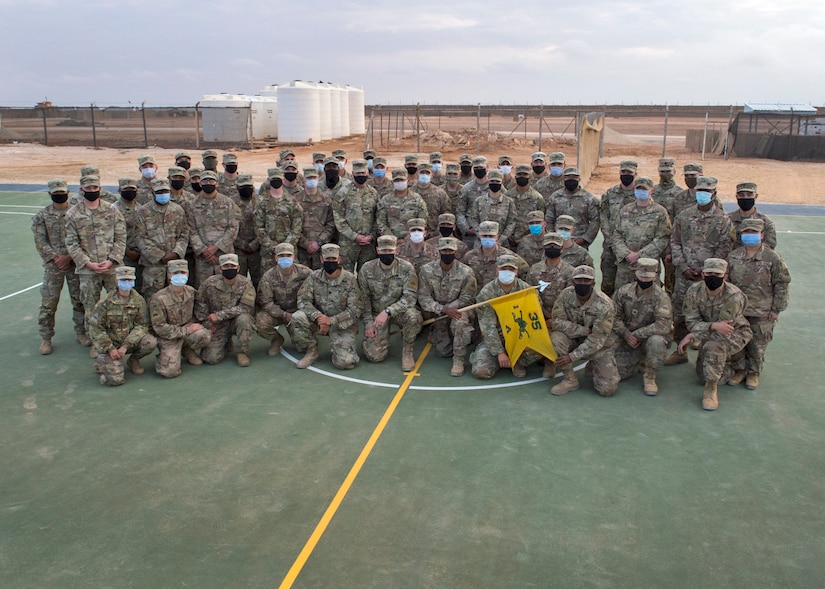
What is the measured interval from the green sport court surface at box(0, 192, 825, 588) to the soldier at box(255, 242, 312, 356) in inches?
23.3

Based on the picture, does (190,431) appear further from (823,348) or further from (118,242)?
(823,348)

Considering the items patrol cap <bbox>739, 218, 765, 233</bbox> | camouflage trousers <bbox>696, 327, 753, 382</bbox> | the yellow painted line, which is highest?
patrol cap <bbox>739, 218, 765, 233</bbox>

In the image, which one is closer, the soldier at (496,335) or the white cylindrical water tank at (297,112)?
the soldier at (496,335)

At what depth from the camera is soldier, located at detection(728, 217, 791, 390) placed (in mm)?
8320

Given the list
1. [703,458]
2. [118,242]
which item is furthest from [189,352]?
[703,458]

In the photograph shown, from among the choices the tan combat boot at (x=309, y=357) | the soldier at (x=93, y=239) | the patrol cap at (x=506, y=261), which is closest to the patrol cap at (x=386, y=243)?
the patrol cap at (x=506, y=261)

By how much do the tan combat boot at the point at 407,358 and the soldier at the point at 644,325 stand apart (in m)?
2.37

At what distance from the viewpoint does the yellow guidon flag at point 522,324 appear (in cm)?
847

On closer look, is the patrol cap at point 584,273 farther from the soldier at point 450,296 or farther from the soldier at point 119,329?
the soldier at point 119,329

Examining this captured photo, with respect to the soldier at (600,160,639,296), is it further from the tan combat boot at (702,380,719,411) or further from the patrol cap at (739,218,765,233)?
the tan combat boot at (702,380,719,411)

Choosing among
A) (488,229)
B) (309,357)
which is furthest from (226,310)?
(488,229)

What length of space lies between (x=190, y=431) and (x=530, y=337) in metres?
3.79

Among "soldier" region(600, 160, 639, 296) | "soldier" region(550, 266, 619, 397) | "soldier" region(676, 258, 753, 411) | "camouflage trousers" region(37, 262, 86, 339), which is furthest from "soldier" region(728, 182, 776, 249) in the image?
"camouflage trousers" region(37, 262, 86, 339)

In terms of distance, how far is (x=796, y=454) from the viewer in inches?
269
